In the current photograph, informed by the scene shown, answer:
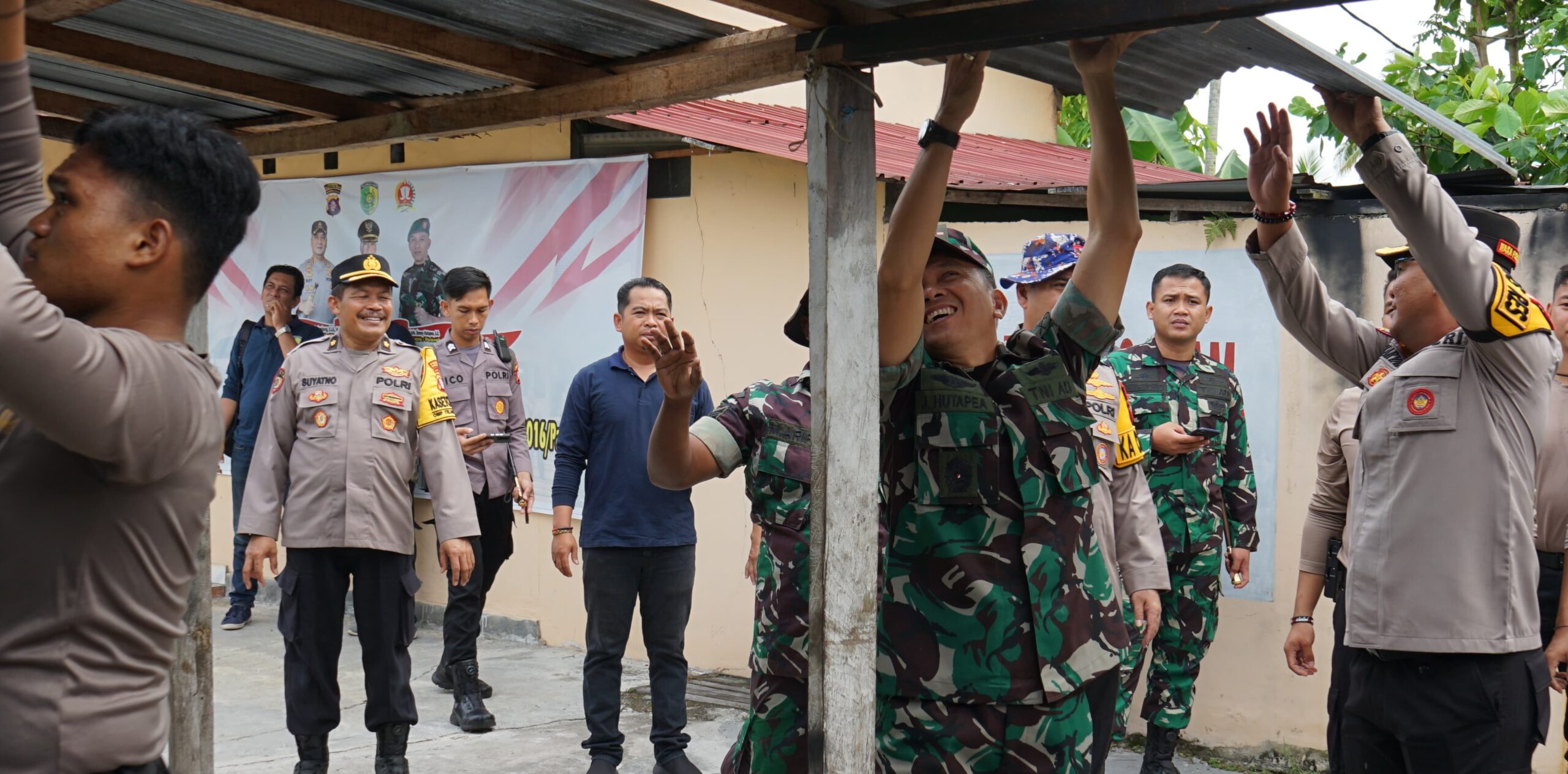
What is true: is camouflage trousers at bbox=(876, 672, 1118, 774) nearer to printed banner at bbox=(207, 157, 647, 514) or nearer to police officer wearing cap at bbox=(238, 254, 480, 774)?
police officer wearing cap at bbox=(238, 254, 480, 774)

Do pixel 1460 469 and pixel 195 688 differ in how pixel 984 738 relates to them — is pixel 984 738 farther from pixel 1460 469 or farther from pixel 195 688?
pixel 195 688

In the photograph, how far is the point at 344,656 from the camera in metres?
8.15

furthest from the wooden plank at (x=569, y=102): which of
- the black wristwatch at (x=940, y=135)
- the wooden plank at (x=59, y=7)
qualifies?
the wooden plank at (x=59, y=7)

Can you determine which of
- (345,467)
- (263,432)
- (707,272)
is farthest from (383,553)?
(707,272)

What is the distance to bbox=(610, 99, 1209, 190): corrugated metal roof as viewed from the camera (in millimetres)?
6633

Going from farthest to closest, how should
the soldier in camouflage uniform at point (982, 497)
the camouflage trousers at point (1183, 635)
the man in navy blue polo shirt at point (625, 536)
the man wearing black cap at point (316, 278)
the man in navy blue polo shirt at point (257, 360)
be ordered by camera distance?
the man wearing black cap at point (316, 278)
the man in navy blue polo shirt at point (257, 360)
the camouflage trousers at point (1183, 635)
the man in navy blue polo shirt at point (625, 536)
the soldier in camouflage uniform at point (982, 497)

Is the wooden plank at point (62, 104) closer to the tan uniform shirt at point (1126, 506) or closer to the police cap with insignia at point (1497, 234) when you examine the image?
the tan uniform shirt at point (1126, 506)

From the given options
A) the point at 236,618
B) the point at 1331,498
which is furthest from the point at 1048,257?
the point at 236,618

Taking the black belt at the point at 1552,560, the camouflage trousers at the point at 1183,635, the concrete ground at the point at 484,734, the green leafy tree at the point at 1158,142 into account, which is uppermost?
the green leafy tree at the point at 1158,142

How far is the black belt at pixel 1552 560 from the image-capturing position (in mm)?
4410

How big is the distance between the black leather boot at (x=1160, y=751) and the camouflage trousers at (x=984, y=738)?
125 inches

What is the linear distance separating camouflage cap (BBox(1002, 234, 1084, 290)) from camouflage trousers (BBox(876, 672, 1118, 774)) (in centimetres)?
253

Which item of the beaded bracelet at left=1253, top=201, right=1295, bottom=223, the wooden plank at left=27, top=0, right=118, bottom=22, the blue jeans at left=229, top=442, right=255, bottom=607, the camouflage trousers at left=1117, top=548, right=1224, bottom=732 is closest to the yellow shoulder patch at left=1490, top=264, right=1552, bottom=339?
the beaded bracelet at left=1253, top=201, right=1295, bottom=223

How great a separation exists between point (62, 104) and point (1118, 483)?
3747 millimetres
